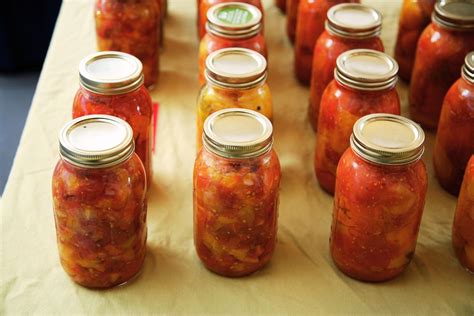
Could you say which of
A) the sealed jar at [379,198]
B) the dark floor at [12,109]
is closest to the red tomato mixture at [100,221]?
the sealed jar at [379,198]

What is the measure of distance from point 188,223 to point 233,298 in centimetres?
17

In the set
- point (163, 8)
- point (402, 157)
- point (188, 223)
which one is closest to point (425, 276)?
point (402, 157)

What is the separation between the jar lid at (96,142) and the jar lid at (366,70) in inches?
13.2

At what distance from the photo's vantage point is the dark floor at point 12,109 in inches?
70.3

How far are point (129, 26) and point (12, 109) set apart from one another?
0.77 m

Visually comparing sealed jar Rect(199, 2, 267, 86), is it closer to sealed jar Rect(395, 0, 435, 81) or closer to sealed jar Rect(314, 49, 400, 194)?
sealed jar Rect(314, 49, 400, 194)

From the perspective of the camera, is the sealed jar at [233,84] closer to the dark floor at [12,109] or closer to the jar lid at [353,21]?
the jar lid at [353,21]

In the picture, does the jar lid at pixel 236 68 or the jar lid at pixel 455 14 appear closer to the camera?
the jar lid at pixel 236 68

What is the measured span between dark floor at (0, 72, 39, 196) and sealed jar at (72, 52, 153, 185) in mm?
719

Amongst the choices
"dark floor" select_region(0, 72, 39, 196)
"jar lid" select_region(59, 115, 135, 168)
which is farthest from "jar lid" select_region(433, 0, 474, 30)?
"dark floor" select_region(0, 72, 39, 196)

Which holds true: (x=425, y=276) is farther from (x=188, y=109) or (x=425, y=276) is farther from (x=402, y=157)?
(x=188, y=109)

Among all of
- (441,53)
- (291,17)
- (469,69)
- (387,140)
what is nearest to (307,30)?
(291,17)

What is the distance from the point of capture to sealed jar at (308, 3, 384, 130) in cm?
119

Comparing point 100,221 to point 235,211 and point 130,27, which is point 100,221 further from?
point 130,27
